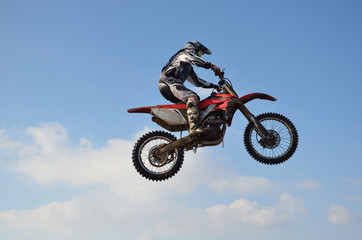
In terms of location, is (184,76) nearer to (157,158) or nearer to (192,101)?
(192,101)

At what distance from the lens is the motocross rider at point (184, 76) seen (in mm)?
11844

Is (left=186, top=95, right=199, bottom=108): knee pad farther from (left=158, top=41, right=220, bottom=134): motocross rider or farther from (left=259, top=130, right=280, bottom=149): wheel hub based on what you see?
(left=259, top=130, right=280, bottom=149): wheel hub

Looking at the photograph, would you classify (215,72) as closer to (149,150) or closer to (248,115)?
(248,115)

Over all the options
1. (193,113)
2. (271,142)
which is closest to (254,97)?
(271,142)

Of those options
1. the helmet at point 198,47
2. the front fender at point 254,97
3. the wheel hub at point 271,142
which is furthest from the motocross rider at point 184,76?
the wheel hub at point 271,142

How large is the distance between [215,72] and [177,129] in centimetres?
195

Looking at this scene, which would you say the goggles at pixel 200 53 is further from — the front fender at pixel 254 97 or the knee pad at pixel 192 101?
the front fender at pixel 254 97

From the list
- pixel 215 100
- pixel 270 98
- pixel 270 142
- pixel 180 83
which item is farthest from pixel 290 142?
pixel 180 83

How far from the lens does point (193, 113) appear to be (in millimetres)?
11805

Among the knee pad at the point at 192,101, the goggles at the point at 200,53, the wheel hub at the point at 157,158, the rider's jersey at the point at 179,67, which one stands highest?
the goggles at the point at 200,53

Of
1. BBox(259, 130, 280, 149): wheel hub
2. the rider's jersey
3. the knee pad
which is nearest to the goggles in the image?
the rider's jersey

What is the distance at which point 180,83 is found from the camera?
485 inches

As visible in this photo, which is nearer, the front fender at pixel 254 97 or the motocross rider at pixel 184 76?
the motocross rider at pixel 184 76

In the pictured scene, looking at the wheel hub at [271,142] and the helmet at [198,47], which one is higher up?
the helmet at [198,47]
